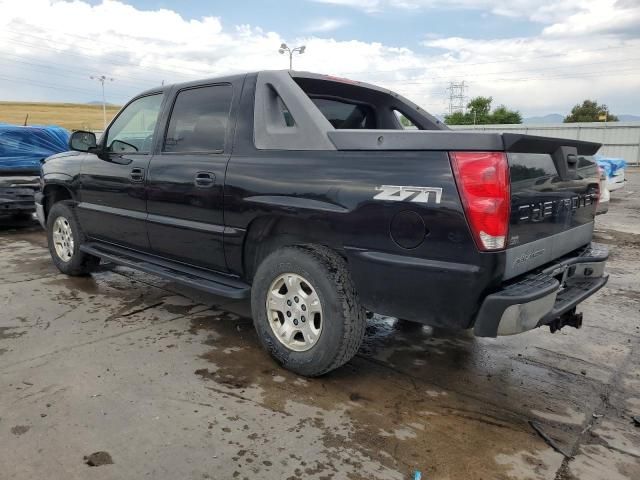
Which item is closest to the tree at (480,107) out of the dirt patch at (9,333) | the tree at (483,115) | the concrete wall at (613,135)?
the tree at (483,115)

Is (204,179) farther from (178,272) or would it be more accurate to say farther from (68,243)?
(68,243)

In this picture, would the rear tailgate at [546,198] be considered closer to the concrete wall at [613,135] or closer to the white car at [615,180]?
the white car at [615,180]

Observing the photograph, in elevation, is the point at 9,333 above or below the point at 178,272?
below

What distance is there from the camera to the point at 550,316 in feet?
8.80

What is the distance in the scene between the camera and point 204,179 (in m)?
3.59

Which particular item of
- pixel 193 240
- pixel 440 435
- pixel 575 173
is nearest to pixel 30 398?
pixel 193 240

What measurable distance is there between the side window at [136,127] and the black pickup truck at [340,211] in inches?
0.8

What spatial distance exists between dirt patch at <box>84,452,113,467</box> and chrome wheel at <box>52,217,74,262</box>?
3.36 meters

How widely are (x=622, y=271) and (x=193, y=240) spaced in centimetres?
528

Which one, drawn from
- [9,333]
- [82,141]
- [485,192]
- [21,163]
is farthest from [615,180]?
[9,333]

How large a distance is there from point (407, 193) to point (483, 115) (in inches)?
2790

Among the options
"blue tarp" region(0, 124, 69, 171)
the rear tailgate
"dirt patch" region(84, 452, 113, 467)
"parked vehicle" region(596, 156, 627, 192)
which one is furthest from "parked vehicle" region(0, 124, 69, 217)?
"parked vehicle" region(596, 156, 627, 192)

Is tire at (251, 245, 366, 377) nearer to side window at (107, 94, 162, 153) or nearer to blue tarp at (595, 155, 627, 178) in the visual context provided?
side window at (107, 94, 162, 153)

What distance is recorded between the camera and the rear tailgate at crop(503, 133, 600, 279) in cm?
254
